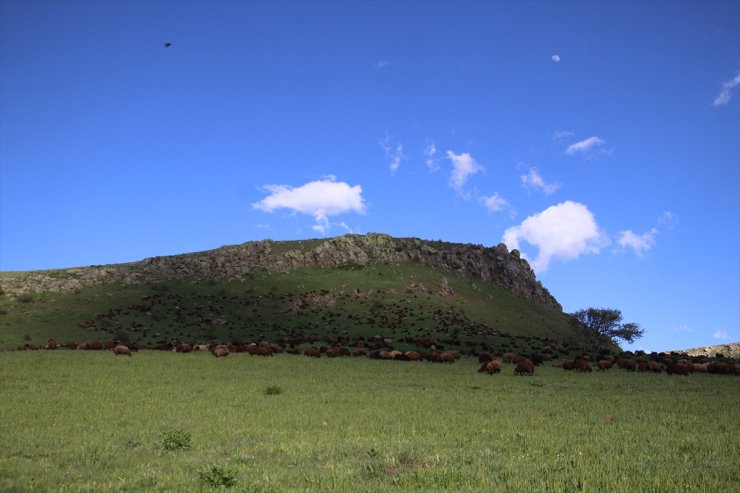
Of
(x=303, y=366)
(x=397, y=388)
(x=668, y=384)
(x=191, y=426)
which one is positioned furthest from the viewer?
(x=303, y=366)

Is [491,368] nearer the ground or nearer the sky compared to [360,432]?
nearer the sky

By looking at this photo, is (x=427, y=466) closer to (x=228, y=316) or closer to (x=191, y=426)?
(x=191, y=426)

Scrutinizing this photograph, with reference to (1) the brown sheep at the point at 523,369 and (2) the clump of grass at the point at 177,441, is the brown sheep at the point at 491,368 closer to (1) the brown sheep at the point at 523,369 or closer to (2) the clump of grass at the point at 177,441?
(1) the brown sheep at the point at 523,369

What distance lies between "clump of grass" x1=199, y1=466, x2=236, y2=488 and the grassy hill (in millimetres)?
53222

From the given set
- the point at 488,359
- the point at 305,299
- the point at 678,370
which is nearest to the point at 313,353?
the point at 488,359

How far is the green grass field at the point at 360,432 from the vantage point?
11508 mm

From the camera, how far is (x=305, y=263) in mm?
111750

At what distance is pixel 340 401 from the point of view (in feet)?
80.6

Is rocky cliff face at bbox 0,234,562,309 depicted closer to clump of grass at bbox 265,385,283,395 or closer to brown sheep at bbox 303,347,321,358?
brown sheep at bbox 303,347,321,358

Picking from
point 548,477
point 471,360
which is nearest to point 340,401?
point 548,477

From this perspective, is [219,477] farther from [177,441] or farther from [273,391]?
[273,391]

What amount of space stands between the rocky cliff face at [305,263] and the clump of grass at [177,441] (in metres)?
86.3

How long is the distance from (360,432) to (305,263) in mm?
95394

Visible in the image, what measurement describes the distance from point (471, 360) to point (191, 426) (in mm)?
34084
